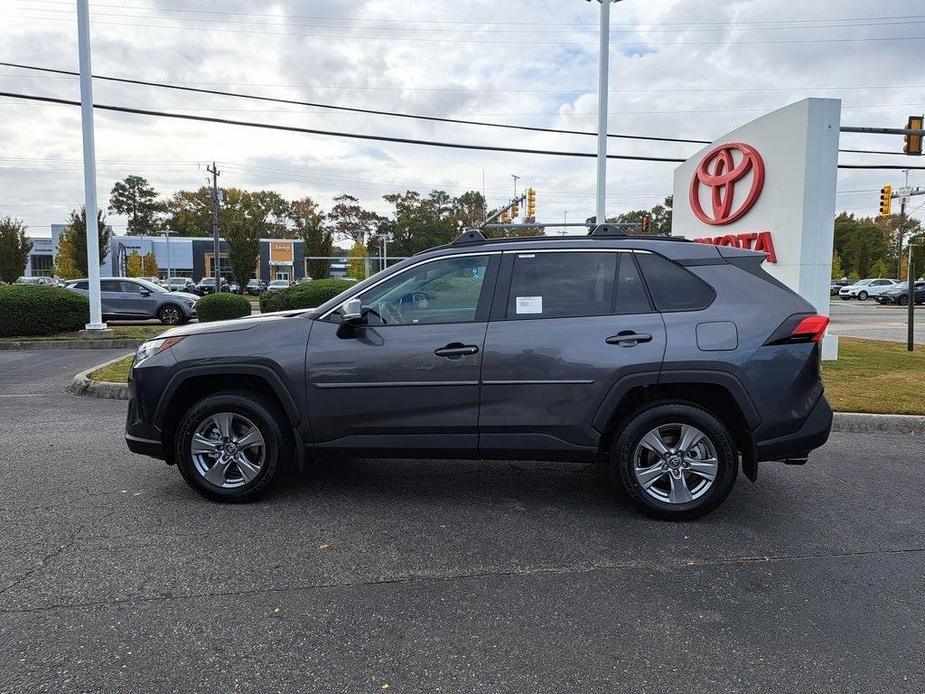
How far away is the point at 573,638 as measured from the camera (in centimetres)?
286

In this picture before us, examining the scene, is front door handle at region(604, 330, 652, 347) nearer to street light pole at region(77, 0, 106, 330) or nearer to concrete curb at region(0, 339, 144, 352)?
concrete curb at region(0, 339, 144, 352)

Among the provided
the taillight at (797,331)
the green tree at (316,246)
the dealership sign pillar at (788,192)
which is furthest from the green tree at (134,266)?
the taillight at (797,331)

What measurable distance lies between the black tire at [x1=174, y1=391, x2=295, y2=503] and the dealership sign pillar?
294 inches

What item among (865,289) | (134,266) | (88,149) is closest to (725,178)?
(88,149)

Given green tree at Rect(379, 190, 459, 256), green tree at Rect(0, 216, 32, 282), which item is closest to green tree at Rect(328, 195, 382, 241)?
green tree at Rect(379, 190, 459, 256)

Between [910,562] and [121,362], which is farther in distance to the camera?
[121,362]

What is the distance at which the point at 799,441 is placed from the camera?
4121 millimetres

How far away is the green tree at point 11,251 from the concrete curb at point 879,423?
51126 mm

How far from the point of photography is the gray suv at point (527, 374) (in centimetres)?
→ 411

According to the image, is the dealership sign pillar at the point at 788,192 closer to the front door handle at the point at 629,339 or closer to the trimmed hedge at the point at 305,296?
the front door handle at the point at 629,339

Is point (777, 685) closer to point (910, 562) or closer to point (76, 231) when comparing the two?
point (910, 562)

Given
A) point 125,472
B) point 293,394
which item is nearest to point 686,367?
point 293,394

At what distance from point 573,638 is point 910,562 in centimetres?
220

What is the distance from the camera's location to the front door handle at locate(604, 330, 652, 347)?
412cm
